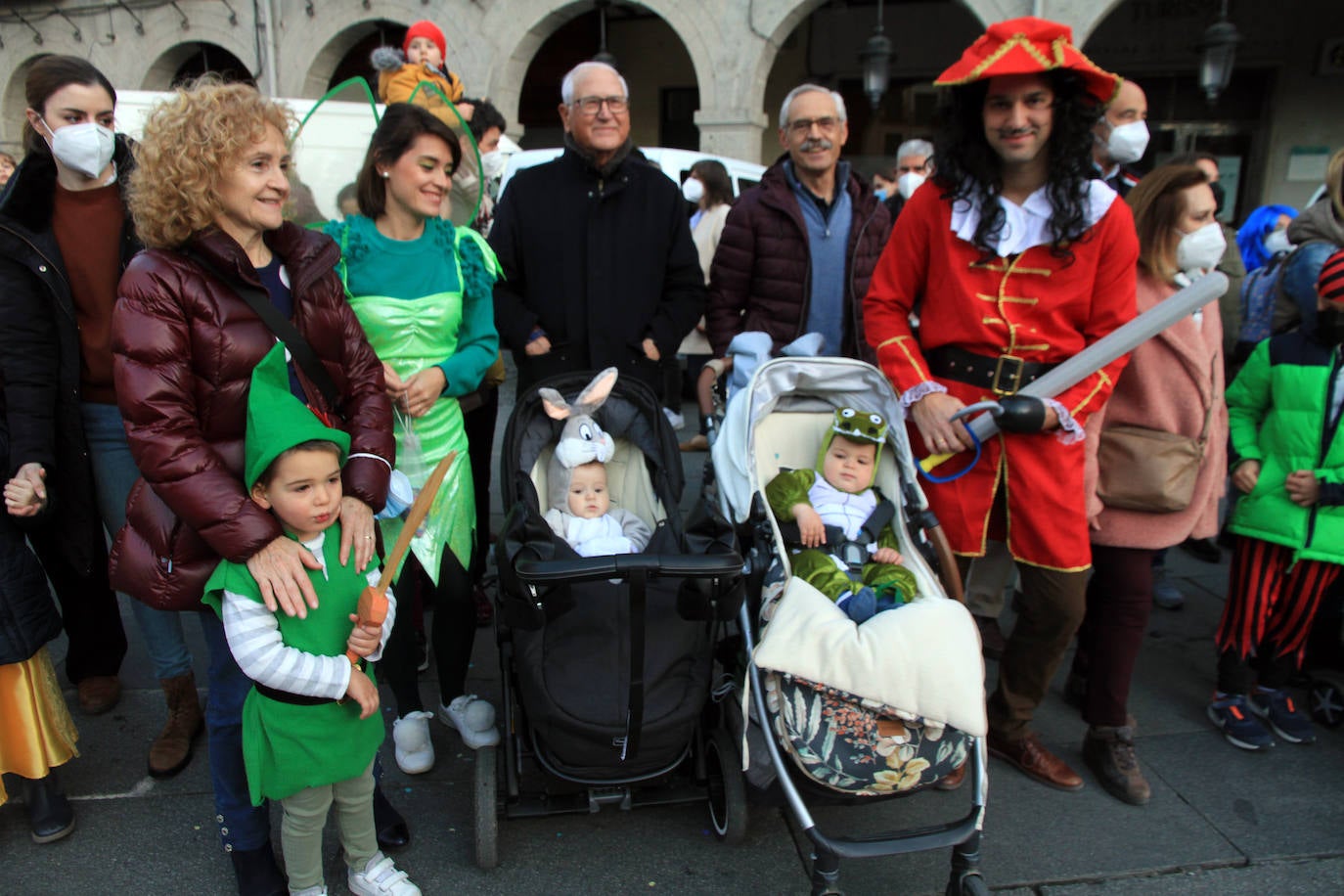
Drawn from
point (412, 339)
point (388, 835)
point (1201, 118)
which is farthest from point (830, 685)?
point (1201, 118)

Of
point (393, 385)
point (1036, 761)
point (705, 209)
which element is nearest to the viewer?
point (393, 385)


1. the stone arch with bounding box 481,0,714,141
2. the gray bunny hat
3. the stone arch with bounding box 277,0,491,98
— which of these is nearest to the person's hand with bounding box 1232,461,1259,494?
the gray bunny hat

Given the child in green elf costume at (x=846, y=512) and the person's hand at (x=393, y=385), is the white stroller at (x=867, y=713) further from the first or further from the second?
the person's hand at (x=393, y=385)

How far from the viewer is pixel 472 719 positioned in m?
2.89

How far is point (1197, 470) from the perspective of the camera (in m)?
3.06

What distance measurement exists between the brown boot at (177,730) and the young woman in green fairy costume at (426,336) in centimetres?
74

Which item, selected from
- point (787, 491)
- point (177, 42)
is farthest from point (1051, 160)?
point (177, 42)

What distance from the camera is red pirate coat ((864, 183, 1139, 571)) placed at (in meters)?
2.73

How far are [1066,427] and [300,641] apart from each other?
7.27 feet

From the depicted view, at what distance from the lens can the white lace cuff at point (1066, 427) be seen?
2.66 meters

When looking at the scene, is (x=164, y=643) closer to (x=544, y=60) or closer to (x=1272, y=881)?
(x=1272, y=881)

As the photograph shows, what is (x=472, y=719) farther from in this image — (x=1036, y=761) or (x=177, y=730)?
(x=1036, y=761)

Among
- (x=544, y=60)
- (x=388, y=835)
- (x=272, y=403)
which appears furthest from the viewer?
(x=544, y=60)

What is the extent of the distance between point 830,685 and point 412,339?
5.39 feet
